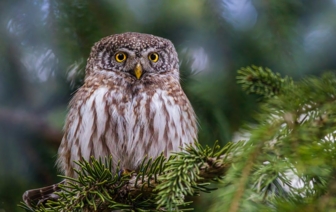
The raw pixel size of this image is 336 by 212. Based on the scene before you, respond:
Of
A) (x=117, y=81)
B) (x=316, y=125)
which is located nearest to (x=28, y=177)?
(x=117, y=81)

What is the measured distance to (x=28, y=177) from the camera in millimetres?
3053

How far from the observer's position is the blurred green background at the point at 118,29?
293cm

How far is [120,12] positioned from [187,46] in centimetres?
56

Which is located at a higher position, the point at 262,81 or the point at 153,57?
the point at 153,57

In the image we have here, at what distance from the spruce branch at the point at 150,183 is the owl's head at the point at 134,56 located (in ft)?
4.39

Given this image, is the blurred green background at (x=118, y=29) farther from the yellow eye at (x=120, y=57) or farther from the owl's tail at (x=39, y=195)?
the owl's tail at (x=39, y=195)

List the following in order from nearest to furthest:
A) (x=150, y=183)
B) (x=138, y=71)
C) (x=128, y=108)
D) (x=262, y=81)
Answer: (x=150, y=183) < (x=262, y=81) < (x=128, y=108) < (x=138, y=71)

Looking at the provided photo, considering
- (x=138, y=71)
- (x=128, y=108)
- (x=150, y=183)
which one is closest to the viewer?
(x=150, y=183)

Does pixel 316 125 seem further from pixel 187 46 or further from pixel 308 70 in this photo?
pixel 187 46

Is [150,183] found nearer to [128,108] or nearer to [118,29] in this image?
[128,108]

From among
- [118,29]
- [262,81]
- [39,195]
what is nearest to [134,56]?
[118,29]

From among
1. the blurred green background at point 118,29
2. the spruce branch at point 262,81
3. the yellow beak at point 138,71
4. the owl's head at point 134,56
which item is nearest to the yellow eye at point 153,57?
the owl's head at point 134,56

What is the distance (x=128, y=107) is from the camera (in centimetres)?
292

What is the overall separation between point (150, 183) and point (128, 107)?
1137 millimetres
